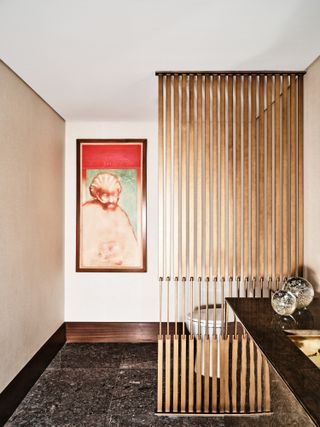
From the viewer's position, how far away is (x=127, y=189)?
164 inches

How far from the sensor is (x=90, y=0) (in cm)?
175

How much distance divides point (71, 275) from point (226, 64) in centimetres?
291

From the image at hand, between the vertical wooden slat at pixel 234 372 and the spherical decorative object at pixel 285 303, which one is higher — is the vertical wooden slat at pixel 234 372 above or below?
below

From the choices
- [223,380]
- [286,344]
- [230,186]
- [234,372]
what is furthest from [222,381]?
[230,186]

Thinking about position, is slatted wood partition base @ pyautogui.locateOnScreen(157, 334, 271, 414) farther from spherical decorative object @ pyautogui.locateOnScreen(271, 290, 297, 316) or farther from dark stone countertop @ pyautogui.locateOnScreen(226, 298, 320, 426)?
spherical decorative object @ pyautogui.locateOnScreen(271, 290, 297, 316)

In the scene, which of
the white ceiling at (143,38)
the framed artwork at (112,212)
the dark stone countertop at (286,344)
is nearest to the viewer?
the dark stone countertop at (286,344)

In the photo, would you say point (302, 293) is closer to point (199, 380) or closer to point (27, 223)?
point (199, 380)

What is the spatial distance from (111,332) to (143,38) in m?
3.24

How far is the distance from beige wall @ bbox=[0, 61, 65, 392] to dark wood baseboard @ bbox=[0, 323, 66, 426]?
0.07 metres

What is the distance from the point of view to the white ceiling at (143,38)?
1815 mm

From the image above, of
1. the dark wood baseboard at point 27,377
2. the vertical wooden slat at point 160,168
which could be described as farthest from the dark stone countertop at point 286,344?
the dark wood baseboard at point 27,377

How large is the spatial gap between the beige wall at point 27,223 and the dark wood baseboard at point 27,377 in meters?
0.07

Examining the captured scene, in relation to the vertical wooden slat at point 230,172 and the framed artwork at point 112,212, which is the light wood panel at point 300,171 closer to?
the vertical wooden slat at point 230,172

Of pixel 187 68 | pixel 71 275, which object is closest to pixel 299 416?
pixel 187 68
